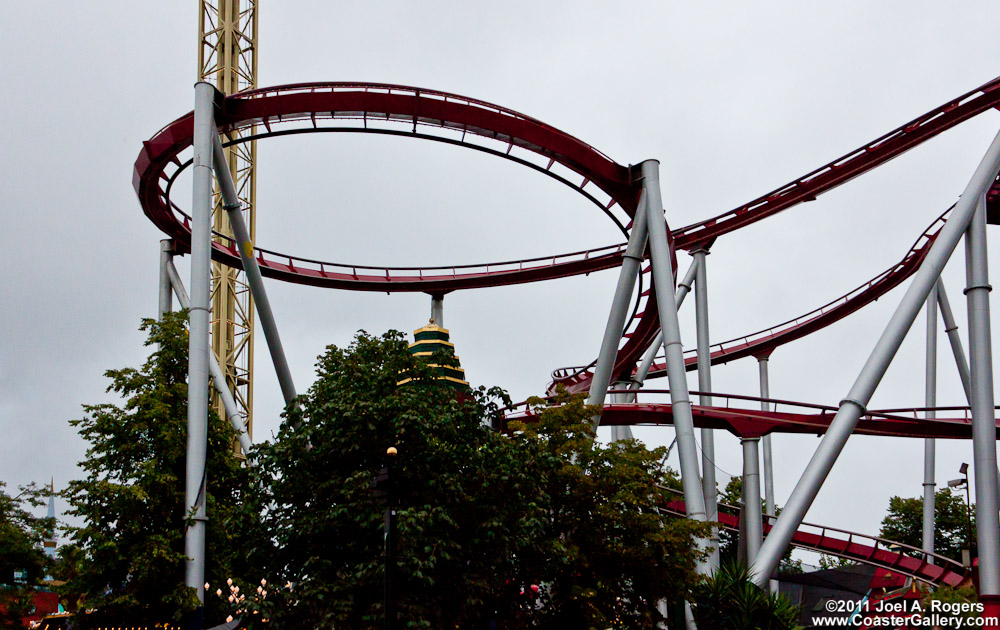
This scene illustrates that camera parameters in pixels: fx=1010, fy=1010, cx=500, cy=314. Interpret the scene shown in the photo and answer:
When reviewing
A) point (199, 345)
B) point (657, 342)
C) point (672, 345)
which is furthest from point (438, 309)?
point (199, 345)

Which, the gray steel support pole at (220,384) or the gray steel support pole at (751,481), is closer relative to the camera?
the gray steel support pole at (220,384)

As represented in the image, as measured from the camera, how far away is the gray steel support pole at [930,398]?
3053cm

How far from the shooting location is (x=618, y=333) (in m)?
24.6

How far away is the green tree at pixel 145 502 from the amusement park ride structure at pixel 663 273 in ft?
5.02

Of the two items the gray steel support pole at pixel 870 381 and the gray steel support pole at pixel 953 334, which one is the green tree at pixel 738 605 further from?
the gray steel support pole at pixel 953 334

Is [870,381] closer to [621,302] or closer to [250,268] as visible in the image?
[621,302]

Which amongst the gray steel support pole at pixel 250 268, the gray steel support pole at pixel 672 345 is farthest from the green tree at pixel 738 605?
the gray steel support pole at pixel 250 268

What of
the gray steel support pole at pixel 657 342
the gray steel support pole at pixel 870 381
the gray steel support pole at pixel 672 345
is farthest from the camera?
the gray steel support pole at pixel 657 342

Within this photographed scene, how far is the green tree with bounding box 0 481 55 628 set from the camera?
2264 centimetres

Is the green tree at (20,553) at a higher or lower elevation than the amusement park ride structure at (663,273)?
lower

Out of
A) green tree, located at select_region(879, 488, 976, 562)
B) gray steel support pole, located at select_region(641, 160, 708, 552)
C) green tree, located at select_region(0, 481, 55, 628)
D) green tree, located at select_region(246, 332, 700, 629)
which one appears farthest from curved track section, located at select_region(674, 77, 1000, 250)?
green tree, located at select_region(879, 488, 976, 562)

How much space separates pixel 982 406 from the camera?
22609mm

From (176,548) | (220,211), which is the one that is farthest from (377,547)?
(220,211)

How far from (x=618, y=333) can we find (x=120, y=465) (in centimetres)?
1178
